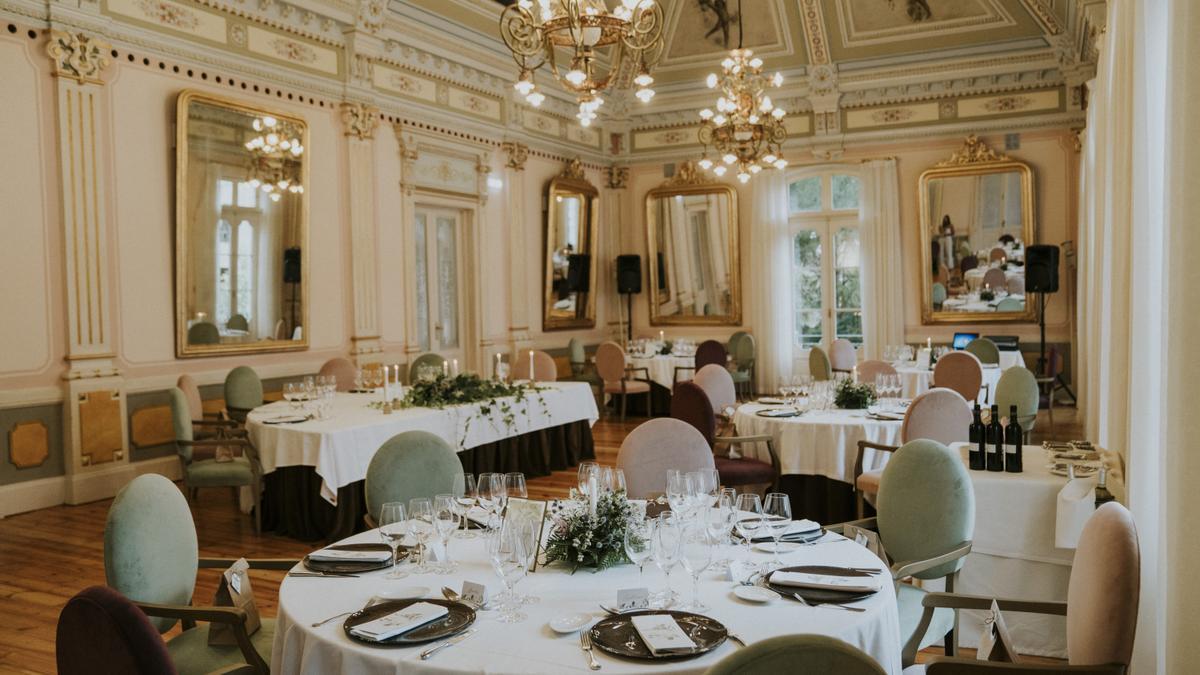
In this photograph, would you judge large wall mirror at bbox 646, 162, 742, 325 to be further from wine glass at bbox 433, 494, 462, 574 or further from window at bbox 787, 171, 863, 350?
wine glass at bbox 433, 494, 462, 574

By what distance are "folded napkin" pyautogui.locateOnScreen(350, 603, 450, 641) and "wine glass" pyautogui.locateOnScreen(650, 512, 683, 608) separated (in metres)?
0.55

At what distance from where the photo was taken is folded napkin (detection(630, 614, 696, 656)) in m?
1.92

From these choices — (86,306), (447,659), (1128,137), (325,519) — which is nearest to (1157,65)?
(1128,137)

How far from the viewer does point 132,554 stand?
8.43ft

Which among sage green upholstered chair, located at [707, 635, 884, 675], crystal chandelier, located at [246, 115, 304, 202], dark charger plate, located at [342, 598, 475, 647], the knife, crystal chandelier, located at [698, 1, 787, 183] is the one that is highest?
crystal chandelier, located at [698, 1, 787, 183]

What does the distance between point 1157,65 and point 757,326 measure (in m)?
9.81

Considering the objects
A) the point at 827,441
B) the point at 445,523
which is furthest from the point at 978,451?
the point at 445,523

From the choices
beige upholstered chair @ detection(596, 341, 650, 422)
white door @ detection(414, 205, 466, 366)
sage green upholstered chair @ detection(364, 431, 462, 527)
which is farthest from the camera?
beige upholstered chair @ detection(596, 341, 650, 422)

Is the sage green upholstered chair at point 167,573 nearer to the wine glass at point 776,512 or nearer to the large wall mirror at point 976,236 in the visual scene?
the wine glass at point 776,512

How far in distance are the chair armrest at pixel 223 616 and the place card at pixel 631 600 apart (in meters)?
1.06

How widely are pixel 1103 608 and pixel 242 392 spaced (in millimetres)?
6493

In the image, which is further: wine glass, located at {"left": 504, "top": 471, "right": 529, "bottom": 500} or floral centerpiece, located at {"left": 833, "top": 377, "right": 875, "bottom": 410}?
floral centerpiece, located at {"left": 833, "top": 377, "right": 875, "bottom": 410}

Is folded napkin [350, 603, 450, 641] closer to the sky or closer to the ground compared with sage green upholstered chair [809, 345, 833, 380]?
closer to the ground

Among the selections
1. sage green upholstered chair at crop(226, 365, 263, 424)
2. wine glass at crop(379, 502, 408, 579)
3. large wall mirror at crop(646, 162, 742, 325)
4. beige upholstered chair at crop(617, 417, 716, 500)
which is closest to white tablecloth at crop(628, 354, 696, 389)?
large wall mirror at crop(646, 162, 742, 325)
